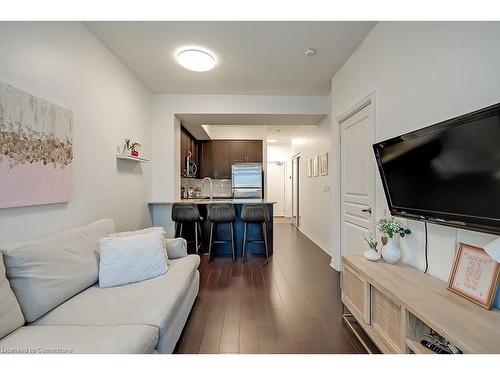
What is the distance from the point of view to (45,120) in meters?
1.88

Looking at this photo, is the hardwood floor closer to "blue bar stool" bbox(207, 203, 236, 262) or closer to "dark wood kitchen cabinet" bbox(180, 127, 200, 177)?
"blue bar stool" bbox(207, 203, 236, 262)

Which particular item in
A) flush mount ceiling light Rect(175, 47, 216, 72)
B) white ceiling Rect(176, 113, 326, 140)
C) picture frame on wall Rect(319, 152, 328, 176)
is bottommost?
picture frame on wall Rect(319, 152, 328, 176)

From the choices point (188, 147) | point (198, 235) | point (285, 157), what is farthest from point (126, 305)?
point (285, 157)

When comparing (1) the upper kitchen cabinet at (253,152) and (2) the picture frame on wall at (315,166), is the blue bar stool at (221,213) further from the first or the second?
(1) the upper kitchen cabinet at (253,152)

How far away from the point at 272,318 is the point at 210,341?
0.59 meters

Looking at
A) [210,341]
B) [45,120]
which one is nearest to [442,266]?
[210,341]

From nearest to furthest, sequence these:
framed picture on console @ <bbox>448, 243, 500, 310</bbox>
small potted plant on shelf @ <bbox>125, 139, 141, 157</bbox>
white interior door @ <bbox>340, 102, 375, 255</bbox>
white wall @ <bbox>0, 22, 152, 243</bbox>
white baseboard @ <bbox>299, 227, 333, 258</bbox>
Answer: framed picture on console @ <bbox>448, 243, 500, 310</bbox>, white wall @ <bbox>0, 22, 152, 243</bbox>, white interior door @ <bbox>340, 102, 375, 255</bbox>, small potted plant on shelf @ <bbox>125, 139, 141, 157</bbox>, white baseboard @ <bbox>299, 227, 333, 258</bbox>

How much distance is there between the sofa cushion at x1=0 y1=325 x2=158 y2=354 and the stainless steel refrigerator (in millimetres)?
5113

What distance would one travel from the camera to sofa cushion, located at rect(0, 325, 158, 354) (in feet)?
3.82

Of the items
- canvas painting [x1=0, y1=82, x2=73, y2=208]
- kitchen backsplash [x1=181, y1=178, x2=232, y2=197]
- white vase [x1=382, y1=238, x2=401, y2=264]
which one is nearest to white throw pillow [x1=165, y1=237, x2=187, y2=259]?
canvas painting [x1=0, y1=82, x2=73, y2=208]

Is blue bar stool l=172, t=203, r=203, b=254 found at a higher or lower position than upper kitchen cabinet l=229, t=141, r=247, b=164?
lower
